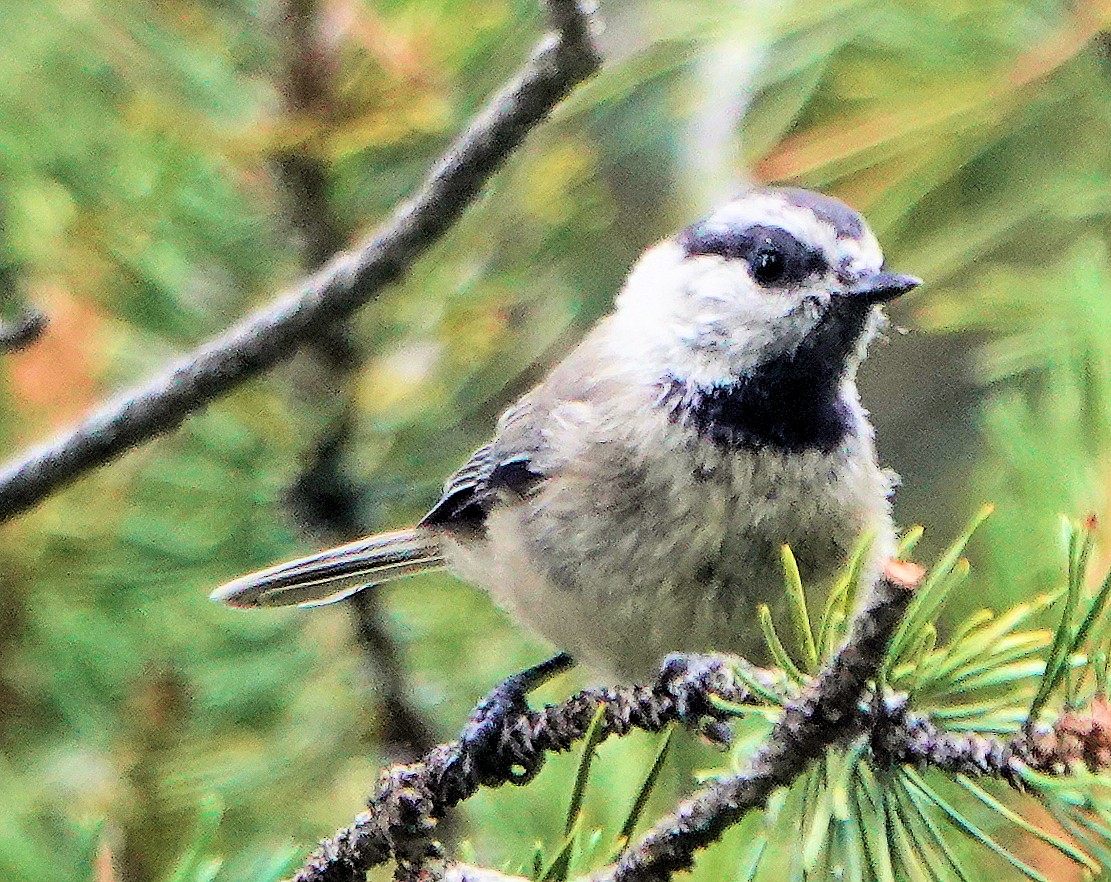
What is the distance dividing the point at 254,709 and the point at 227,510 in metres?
0.18

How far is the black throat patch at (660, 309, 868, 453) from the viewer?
1027 mm

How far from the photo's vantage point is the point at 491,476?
3.93 feet

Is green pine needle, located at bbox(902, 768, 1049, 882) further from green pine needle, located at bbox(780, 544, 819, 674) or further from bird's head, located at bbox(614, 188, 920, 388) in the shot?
bird's head, located at bbox(614, 188, 920, 388)

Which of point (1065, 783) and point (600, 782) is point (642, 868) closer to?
point (1065, 783)

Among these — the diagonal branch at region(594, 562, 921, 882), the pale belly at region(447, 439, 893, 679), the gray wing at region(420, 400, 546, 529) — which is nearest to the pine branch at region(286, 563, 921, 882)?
the diagonal branch at region(594, 562, 921, 882)

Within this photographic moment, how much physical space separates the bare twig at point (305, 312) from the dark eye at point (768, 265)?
34 cm

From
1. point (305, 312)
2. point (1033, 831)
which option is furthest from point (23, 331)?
point (1033, 831)

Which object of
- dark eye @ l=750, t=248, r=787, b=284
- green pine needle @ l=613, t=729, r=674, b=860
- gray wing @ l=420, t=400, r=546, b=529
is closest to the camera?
green pine needle @ l=613, t=729, r=674, b=860

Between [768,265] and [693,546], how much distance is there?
25 cm

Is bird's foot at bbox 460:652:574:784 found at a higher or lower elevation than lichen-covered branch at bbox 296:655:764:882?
higher

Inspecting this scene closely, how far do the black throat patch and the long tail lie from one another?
1.01 feet

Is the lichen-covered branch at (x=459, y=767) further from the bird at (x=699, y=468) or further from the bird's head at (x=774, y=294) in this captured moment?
the bird's head at (x=774, y=294)

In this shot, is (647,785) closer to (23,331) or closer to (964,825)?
(964,825)

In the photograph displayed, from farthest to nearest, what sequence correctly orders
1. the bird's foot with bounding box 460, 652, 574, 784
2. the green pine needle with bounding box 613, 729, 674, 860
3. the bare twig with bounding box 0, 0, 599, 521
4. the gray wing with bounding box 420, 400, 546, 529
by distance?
1. the gray wing with bounding box 420, 400, 546, 529
2. the bird's foot with bounding box 460, 652, 574, 784
3. the bare twig with bounding box 0, 0, 599, 521
4. the green pine needle with bounding box 613, 729, 674, 860
